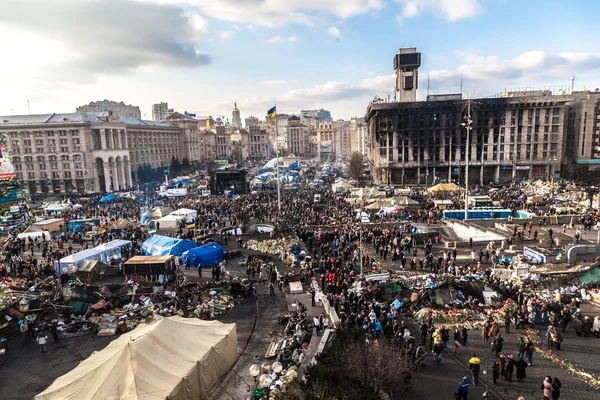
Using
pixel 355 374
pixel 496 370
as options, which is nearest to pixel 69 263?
pixel 355 374

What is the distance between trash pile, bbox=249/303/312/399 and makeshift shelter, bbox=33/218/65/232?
103 ft

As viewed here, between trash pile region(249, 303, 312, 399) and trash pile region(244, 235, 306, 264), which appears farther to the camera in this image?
trash pile region(244, 235, 306, 264)

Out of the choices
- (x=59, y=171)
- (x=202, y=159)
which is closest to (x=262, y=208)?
(x=59, y=171)

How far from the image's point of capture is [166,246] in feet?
90.1

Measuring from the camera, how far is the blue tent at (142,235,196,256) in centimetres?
2702

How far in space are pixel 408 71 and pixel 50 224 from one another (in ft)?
225

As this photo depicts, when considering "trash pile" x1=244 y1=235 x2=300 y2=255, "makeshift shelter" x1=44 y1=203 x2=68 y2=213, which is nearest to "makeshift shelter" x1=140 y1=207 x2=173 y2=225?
"trash pile" x1=244 y1=235 x2=300 y2=255

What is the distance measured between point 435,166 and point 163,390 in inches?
2767

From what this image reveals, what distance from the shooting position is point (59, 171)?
8006 cm

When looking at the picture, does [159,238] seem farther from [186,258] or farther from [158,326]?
[158,326]

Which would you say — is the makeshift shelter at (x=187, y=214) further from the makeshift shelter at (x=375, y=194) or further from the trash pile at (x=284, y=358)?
the trash pile at (x=284, y=358)

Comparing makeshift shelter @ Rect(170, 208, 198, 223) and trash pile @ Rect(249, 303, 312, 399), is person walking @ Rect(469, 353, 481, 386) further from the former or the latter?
makeshift shelter @ Rect(170, 208, 198, 223)

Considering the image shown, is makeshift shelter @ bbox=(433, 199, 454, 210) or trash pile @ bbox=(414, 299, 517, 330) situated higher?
makeshift shelter @ bbox=(433, 199, 454, 210)

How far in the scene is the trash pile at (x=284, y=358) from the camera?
12070 mm
